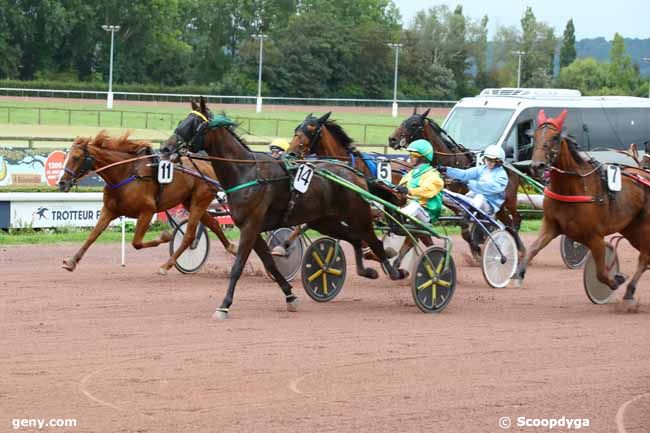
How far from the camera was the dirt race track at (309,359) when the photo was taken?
6.39m

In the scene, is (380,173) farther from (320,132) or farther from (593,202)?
(593,202)

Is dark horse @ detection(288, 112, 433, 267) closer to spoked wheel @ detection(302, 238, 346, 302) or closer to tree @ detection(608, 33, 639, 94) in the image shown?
spoked wheel @ detection(302, 238, 346, 302)

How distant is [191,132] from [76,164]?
3.05 metres

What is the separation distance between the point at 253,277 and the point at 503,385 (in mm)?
5821

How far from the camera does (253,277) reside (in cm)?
1277

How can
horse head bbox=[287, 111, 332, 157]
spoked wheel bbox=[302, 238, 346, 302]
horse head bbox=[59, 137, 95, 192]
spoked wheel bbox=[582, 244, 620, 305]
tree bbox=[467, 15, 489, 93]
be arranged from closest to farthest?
spoked wheel bbox=[302, 238, 346, 302]
spoked wheel bbox=[582, 244, 620, 305]
horse head bbox=[59, 137, 95, 192]
horse head bbox=[287, 111, 332, 157]
tree bbox=[467, 15, 489, 93]

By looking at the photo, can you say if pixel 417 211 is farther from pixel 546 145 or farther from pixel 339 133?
pixel 339 133

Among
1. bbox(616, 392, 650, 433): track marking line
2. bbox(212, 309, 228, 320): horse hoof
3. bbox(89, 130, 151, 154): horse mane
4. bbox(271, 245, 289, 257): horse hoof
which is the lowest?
bbox(212, 309, 228, 320): horse hoof

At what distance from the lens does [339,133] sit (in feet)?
41.6

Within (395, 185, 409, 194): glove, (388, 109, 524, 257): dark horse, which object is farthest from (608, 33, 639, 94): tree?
Result: (395, 185, 409, 194): glove

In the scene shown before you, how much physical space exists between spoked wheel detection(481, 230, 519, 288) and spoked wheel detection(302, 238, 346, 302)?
6.29 ft

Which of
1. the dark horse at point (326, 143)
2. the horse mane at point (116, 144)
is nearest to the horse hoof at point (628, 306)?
the dark horse at point (326, 143)

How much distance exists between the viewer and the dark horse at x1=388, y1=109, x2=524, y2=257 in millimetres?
13852

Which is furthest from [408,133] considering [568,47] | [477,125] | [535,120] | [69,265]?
[568,47]
